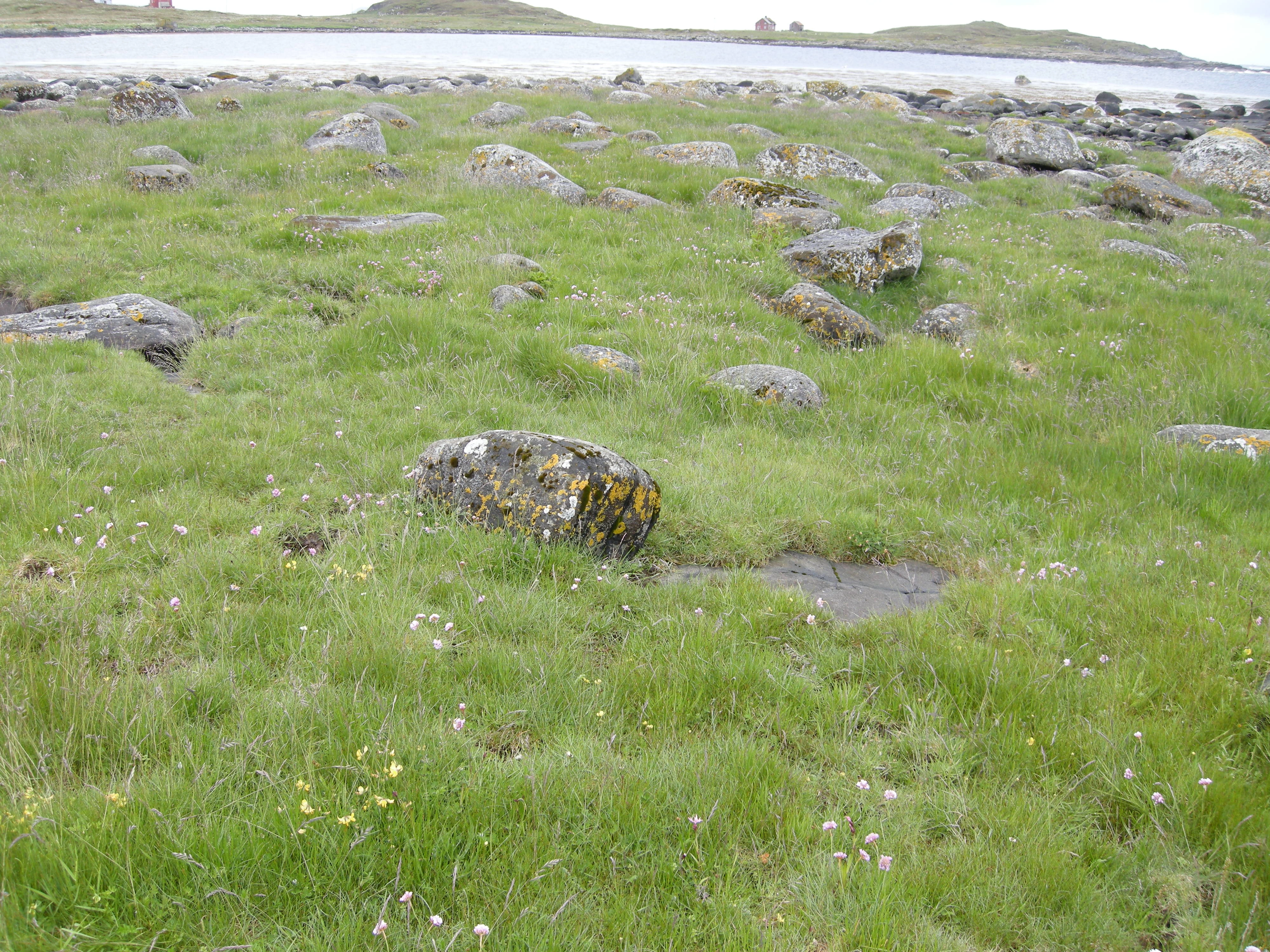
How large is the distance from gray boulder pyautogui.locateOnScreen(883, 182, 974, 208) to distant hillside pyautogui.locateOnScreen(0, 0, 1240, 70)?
113347mm

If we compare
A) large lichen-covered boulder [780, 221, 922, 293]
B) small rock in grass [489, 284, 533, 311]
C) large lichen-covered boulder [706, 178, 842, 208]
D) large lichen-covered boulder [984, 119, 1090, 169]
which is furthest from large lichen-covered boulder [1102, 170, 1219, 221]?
small rock in grass [489, 284, 533, 311]

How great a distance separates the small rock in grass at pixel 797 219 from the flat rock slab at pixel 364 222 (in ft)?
18.7

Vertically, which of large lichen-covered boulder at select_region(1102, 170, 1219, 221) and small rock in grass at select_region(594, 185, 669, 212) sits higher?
large lichen-covered boulder at select_region(1102, 170, 1219, 221)

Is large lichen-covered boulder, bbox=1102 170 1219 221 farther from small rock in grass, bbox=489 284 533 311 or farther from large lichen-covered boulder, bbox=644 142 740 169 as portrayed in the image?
small rock in grass, bbox=489 284 533 311

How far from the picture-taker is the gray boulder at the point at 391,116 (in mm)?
20688

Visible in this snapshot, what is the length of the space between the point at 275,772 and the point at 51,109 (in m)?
26.9

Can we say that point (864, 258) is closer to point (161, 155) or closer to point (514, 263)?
point (514, 263)

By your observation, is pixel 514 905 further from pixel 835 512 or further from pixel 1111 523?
pixel 1111 523

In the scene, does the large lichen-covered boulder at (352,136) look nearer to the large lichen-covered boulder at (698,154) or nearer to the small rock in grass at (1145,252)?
the large lichen-covered boulder at (698,154)

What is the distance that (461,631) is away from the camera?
4020mm

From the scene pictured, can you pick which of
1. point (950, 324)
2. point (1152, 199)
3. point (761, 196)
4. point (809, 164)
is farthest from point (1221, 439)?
point (1152, 199)

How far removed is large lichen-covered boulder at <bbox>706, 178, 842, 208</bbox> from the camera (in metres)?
14.1

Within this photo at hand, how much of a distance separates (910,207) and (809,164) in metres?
3.34

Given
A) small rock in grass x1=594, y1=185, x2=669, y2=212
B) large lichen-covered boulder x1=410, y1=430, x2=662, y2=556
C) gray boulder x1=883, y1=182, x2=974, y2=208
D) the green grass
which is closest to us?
the green grass
